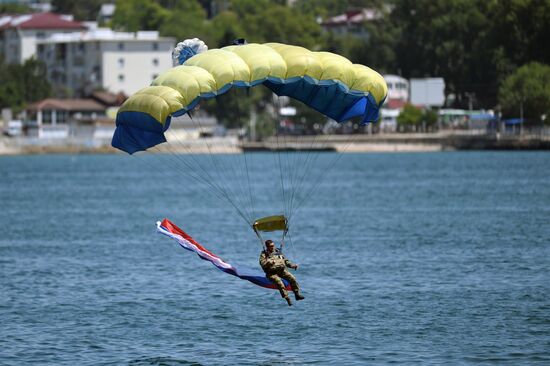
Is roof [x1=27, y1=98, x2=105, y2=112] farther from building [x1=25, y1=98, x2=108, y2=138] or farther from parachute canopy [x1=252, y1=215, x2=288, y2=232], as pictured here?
parachute canopy [x1=252, y1=215, x2=288, y2=232]

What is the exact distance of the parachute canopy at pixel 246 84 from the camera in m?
32.3

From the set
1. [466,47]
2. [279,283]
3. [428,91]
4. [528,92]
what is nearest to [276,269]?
[279,283]

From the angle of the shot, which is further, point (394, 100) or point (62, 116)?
point (394, 100)

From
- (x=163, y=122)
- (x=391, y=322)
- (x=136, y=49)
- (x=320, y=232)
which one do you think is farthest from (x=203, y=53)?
(x=136, y=49)

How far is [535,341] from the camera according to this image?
36.1 meters

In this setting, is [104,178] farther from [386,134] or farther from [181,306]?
[181,306]

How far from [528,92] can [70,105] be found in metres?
56.0

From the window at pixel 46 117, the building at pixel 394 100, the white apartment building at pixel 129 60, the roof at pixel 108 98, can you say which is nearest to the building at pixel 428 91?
the building at pixel 394 100

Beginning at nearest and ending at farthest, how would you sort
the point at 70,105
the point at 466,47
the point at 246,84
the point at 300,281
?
1. the point at 246,84
2. the point at 300,281
3. the point at 70,105
4. the point at 466,47

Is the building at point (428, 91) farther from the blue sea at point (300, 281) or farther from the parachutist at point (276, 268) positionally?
the parachutist at point (276, 268)

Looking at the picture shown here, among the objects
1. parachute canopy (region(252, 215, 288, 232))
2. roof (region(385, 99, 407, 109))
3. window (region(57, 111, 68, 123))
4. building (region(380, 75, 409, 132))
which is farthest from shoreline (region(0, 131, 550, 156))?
parachute canopy (region(252, 215, 288, 232))

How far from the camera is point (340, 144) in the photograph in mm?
158500

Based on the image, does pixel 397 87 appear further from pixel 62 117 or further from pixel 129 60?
pixel 62 117

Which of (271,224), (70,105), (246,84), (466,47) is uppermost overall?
(466,47)
